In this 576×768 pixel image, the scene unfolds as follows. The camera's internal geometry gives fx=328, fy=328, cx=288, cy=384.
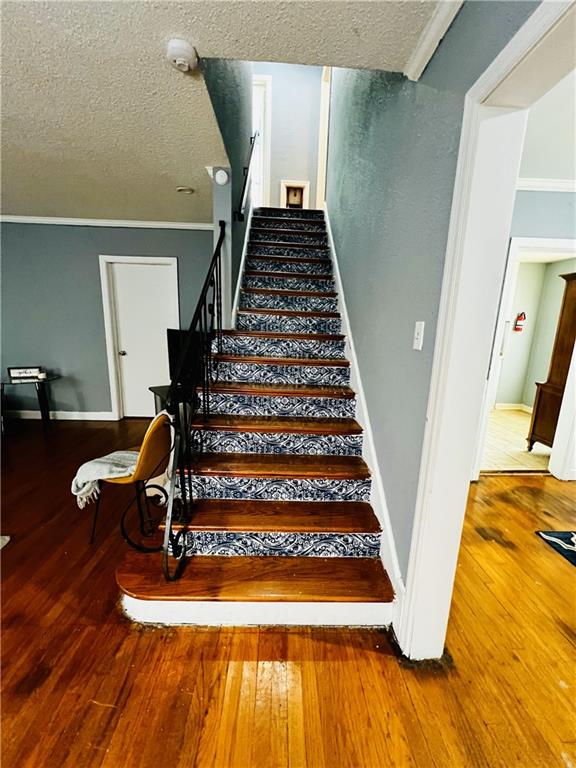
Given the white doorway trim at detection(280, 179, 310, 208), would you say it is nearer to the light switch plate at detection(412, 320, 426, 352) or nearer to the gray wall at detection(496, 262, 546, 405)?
the gray wall at detection(496, 262, 546, 405)

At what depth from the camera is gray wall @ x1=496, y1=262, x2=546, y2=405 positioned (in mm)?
4965

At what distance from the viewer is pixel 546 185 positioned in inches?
103

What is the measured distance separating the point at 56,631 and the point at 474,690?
1753mm

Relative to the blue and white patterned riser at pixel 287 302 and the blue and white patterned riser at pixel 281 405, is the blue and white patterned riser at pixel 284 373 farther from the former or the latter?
the blue and white patterned riser at pixel 287 302

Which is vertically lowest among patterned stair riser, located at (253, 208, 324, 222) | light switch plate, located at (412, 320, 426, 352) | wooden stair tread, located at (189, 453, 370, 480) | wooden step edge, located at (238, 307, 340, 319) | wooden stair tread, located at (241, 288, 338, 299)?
wooden stair tread, located at (189, 453, 370, 480)

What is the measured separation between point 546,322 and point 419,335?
5.00 m

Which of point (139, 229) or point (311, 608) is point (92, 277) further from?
point (311, 608)

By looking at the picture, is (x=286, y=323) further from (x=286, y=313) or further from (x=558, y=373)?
(x=558, y=373)

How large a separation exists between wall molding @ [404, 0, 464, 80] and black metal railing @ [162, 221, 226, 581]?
4.56ft

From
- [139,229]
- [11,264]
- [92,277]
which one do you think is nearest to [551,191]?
[139,229]

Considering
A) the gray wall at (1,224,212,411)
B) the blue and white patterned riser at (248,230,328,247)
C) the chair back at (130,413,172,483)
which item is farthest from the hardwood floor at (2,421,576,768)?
the blue and white patterned riser at (248,230,328,247)

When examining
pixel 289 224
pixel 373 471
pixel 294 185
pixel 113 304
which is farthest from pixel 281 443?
pixel 294 185

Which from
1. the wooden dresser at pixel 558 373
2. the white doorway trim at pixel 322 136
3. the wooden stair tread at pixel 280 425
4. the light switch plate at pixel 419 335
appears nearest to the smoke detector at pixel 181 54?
the light switch plate at pixel 419 335

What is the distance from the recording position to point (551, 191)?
104 inches
